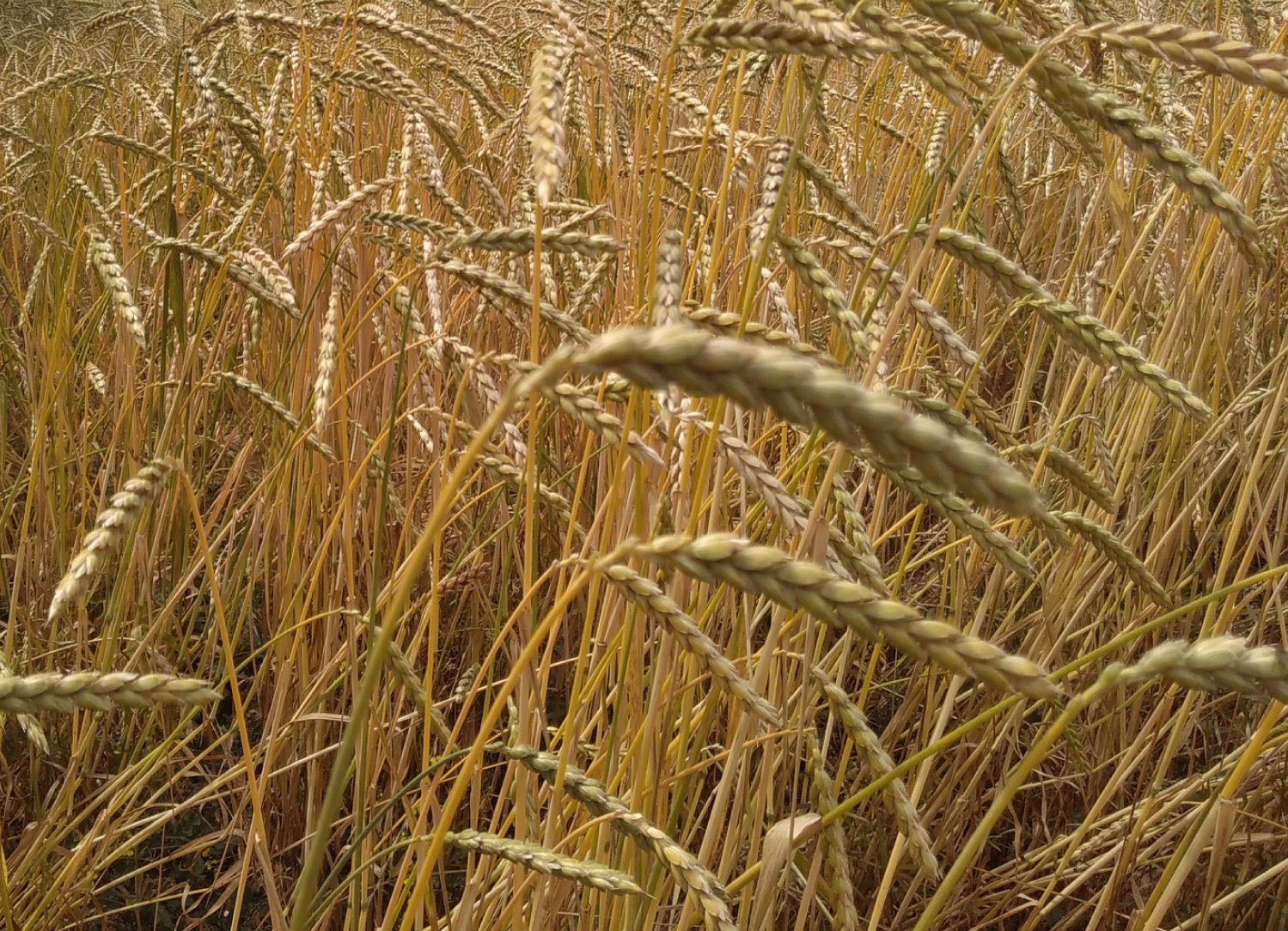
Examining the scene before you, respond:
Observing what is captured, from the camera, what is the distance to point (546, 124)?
690mm

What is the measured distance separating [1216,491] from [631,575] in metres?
1.97

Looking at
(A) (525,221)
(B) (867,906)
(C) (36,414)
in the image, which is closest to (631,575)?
(B) (867,906)

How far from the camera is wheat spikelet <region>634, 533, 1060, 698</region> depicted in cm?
51

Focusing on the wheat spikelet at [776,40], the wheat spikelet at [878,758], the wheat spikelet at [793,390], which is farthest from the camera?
the wheat spikelet at [878,758]

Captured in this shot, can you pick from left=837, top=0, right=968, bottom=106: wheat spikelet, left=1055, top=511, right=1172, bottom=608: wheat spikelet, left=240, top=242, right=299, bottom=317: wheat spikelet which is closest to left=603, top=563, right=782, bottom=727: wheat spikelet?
left=837, top=0, right=968, bottom=106: wheat spikelet

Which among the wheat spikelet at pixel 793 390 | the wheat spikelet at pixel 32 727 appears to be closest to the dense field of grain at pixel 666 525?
the wheat spikelet at pixel 793 390

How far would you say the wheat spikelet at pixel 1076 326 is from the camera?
1036mm

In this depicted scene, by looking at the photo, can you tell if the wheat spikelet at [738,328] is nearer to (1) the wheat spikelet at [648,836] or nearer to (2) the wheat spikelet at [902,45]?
(2) the wheat spikelet at [902,45]

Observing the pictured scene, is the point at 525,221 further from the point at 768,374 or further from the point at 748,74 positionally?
the point at 768,374

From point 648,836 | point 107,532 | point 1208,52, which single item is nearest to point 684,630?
point 648,836

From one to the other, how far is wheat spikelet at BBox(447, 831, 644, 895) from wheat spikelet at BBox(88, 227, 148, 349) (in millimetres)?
716

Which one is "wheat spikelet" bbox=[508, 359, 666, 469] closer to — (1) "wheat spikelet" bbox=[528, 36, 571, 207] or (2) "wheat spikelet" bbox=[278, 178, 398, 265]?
(1) "wheat spikelet" bbox=[528, 36, 571, 207]

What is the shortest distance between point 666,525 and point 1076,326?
48 centimetres

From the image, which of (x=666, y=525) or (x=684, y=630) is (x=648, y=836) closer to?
(x=684, y=630)
